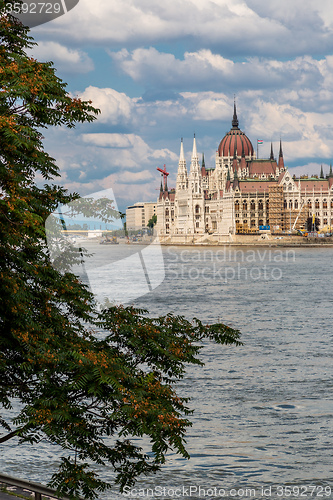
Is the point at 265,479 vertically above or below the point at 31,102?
below

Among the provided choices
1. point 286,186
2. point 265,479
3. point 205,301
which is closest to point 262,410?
point 265,479

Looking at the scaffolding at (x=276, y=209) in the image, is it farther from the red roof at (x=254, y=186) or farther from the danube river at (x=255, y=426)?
the danube river at (x=255, y=426)

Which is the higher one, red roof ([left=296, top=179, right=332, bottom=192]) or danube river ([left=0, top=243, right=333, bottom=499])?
red roof ([left=296, top=179, right=332, bottom=192])

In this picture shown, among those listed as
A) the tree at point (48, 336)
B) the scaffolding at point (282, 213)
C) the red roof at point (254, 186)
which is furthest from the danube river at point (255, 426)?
the red roof at point (254, 186)

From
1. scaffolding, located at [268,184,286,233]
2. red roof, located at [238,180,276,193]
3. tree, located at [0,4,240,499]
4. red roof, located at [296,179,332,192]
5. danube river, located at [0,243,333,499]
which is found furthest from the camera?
red roof, located at [238,180,276,193]

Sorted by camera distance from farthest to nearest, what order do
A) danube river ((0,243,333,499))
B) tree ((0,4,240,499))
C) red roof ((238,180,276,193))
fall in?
red roof ((238,180,276,193)), danube river ((0,243,333,499)), tree ((0,4,240,499))

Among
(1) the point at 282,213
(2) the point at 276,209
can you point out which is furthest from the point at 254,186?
(1) the point at 282,213

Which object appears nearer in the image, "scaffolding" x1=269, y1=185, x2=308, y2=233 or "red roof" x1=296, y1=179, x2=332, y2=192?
"scaffolding" x1=269, y1=185, x2=308, y2=233

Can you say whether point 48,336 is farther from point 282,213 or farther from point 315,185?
point 315,185

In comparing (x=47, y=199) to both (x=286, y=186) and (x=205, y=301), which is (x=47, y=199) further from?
(x=286, y=186)

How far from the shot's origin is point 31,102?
8766mm

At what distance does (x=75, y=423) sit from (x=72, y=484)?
90 cm

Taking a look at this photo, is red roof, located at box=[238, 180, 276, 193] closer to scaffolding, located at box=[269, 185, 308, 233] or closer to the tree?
scaffolding, located at box=[269, 185, 308, 233]

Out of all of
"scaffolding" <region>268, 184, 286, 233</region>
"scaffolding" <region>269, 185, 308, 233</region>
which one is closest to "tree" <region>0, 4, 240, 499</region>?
"scaffolding" <region>268, 184, 286, 233</region>
